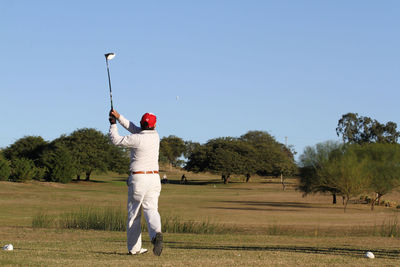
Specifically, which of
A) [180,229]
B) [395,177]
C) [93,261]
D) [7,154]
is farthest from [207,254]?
[7,154]

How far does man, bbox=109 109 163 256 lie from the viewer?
9555 mm

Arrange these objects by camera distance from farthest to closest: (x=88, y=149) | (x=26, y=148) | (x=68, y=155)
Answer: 1. (x=88, y=149)
2. (x=26, y=148)
3. (x=68, y=155)

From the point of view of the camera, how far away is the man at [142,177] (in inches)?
376

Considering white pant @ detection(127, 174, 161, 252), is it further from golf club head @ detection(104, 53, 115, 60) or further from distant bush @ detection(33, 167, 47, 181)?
distant bush @ detection(33, 167, 47, 181)

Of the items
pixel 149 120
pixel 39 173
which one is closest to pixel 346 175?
pixel 149 120

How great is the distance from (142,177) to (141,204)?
1.51ft

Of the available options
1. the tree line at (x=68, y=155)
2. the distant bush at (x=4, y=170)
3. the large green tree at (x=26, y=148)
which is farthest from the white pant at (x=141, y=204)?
the large green tree at (x=26, y=148)

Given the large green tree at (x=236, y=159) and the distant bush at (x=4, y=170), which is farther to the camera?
the large green tree at (x=236, y=159)

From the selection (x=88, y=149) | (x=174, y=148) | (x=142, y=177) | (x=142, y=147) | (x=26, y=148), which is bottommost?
(x=142, y=177)

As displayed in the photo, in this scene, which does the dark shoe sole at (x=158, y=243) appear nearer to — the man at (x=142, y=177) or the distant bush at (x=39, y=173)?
the man at (x=142, y=177)

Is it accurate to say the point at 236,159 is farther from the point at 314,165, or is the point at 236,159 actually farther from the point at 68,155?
the point at 314,165

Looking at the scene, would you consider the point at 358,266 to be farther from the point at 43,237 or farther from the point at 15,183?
the point at 15,183

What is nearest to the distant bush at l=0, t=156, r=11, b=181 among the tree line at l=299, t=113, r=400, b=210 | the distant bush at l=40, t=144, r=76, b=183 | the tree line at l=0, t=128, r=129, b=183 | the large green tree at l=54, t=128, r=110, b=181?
the tree line at l=0, t=128, r=129, b=183

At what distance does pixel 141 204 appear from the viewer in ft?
32.2
